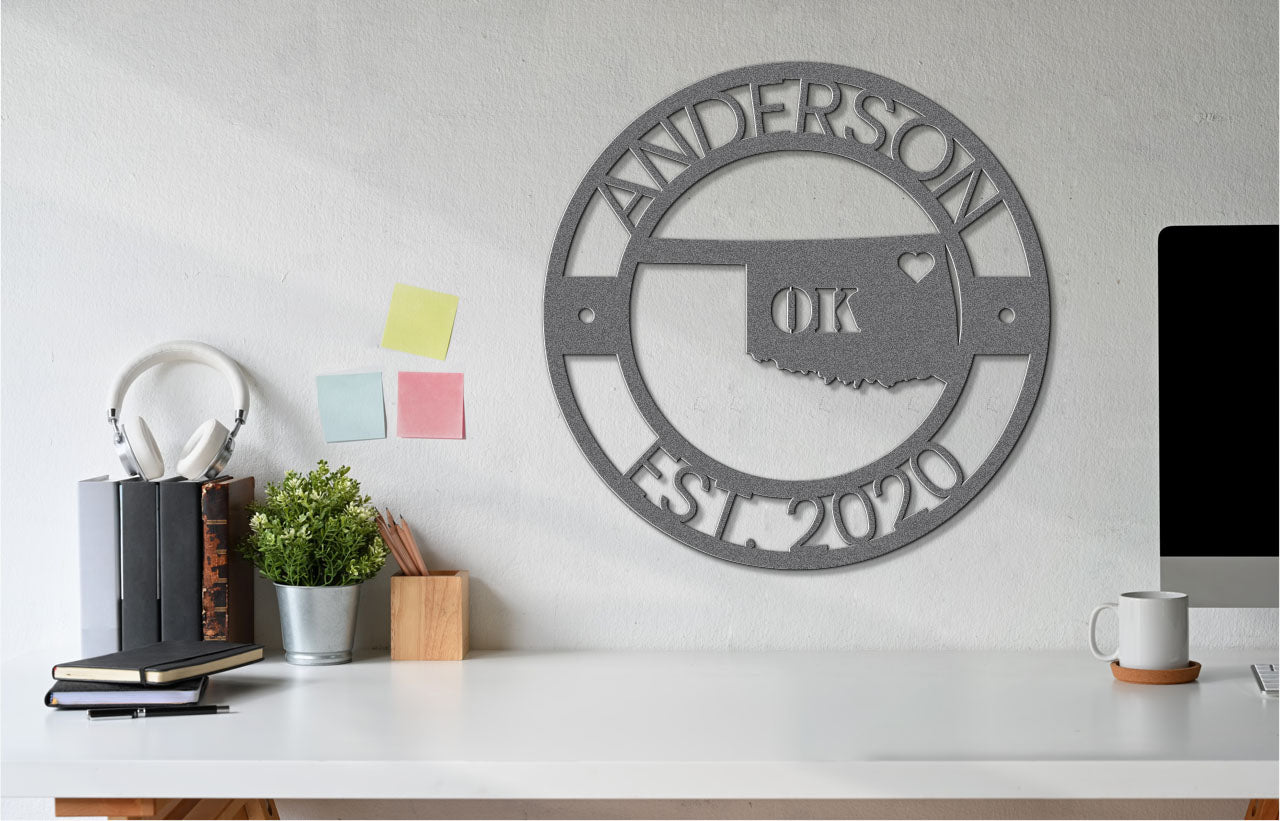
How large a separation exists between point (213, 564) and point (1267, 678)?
1.31 m

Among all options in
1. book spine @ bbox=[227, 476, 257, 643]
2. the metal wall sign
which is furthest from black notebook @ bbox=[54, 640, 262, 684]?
the metal wall sign

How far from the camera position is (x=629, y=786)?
3.40 ft

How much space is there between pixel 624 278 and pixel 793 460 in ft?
1.15

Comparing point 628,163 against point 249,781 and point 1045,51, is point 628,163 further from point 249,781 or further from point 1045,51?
point 249,781

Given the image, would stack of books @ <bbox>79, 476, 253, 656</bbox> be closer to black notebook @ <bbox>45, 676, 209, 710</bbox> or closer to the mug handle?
black notebook @ <bbox>45, 676, 209, 710</bbox>

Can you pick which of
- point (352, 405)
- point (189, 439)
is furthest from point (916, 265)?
point (189, 439)

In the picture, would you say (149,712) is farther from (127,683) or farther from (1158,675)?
(1158,675)

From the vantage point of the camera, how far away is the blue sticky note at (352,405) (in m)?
1.51

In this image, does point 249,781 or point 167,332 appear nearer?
point 249,781

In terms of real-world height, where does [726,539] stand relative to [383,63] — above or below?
below

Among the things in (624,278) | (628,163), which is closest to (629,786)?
(624,278)

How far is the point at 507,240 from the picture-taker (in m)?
1.51

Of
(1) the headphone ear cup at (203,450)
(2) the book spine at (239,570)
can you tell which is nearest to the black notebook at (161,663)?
(2) the book spine at (239,570)

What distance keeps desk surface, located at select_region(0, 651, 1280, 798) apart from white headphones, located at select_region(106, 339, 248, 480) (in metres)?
0.28
